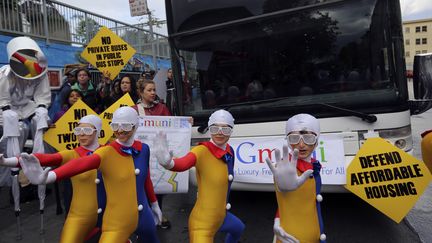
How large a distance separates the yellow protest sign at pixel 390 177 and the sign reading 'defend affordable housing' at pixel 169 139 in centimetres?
176

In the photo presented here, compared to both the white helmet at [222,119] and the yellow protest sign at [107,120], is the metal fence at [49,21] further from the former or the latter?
the white helmet at [222,119]

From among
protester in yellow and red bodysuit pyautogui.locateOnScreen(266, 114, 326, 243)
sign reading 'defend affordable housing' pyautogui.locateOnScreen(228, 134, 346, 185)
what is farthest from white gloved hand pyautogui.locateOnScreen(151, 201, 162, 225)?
sign reading 'defend affordable housing' pyautogui.locateOnScreen(228, 134, 346, 185)

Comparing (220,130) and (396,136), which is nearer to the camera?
(220,130)

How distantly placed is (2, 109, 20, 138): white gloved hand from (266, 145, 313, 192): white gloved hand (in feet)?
9.70

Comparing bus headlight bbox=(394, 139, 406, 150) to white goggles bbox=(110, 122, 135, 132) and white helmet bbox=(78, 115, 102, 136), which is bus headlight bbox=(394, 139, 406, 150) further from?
white helmet bbox=(78, 115, 102, 136)

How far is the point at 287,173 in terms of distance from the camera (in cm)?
228

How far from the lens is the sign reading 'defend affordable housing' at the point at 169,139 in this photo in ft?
13.6

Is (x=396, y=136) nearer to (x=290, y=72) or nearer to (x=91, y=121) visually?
(x=290, y=72)

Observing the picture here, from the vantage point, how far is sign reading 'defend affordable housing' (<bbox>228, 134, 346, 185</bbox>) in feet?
12.7

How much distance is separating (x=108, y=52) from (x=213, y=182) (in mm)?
4098

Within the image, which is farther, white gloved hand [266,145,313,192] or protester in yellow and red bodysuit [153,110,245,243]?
protester in yellow and red bodysuit [153,110,245,243]

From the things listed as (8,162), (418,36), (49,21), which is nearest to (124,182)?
(8,162)

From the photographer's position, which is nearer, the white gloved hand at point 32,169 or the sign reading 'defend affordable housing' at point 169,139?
the white gloved hand at point 32,169

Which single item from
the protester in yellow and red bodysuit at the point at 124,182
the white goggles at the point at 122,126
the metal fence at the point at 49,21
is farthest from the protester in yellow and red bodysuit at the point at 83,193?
the metal fence at the point at 49,21
